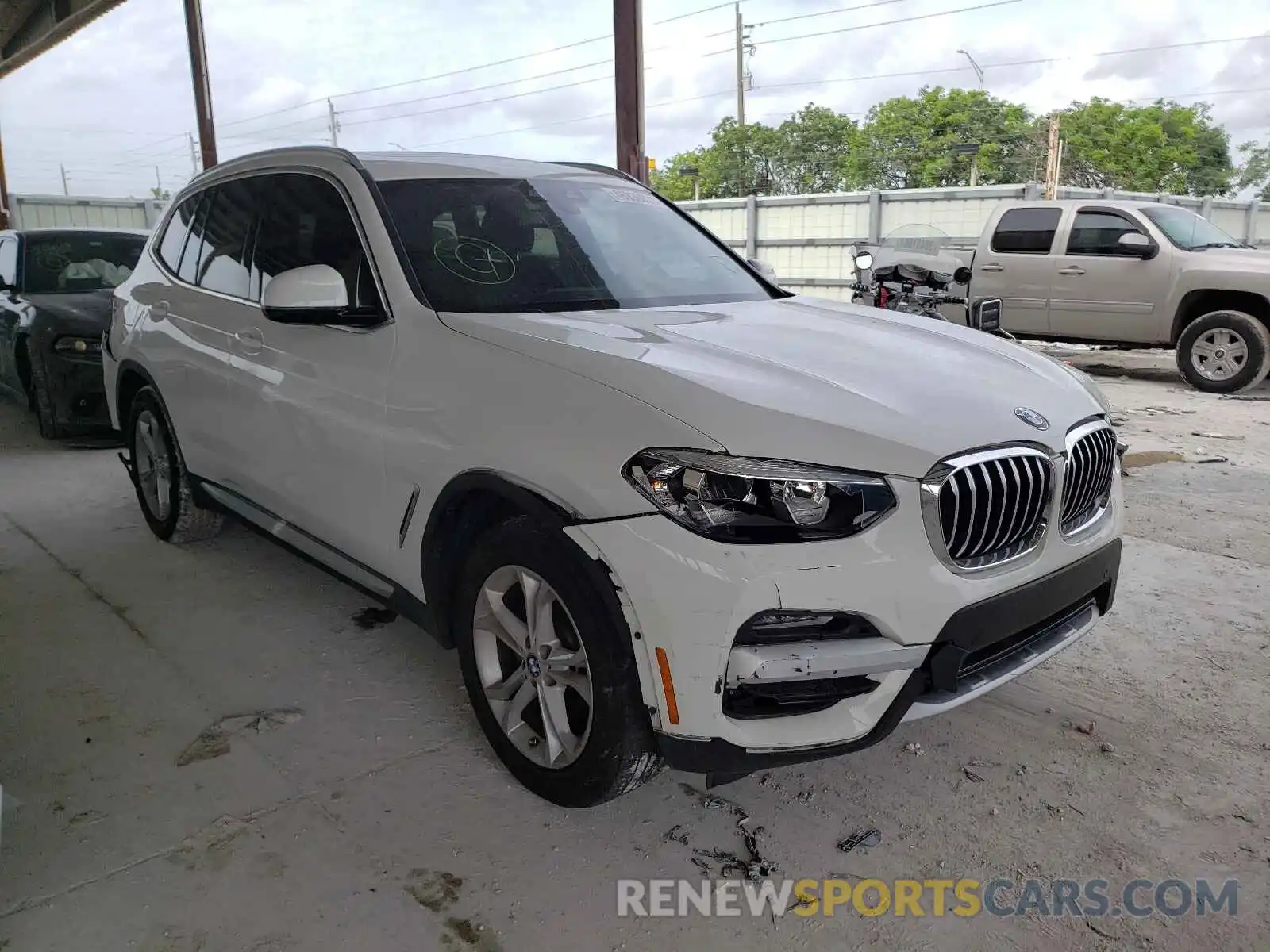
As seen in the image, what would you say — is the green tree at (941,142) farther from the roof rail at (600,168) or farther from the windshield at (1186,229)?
the roof rail at (600,168)

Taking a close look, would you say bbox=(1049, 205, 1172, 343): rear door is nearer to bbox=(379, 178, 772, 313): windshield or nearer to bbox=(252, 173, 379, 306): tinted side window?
bbox=(379, 178, 772, 313): windshield

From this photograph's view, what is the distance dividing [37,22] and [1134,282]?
17113 mm

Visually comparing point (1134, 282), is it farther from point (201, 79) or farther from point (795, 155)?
point (795, 155)

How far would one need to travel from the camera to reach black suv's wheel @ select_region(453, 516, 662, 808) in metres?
2.29

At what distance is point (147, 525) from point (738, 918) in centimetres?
421

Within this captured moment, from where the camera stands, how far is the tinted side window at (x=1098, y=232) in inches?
390

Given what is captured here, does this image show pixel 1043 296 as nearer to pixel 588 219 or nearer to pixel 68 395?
pixel 588 219

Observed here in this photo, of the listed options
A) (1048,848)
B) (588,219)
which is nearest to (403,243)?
(588,219)

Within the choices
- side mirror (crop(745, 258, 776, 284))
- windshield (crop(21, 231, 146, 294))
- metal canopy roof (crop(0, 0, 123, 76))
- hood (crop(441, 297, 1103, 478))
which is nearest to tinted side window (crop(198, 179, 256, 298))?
hood (crop(441, 297, 1103, 478))

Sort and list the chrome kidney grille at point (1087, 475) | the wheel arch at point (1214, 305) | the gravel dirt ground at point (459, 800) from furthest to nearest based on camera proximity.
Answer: the wheel arch at point (1214, 305), the chrome kidney grille at point (1087, 475), the gravel dirt ground at point (459, 800)

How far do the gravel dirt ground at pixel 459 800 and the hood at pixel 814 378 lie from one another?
105cm

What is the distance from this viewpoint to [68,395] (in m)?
7.13

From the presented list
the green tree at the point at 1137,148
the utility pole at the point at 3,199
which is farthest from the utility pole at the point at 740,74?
the utility pole at the point at 3,199

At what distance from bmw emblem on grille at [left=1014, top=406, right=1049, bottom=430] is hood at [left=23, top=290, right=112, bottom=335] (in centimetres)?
674
